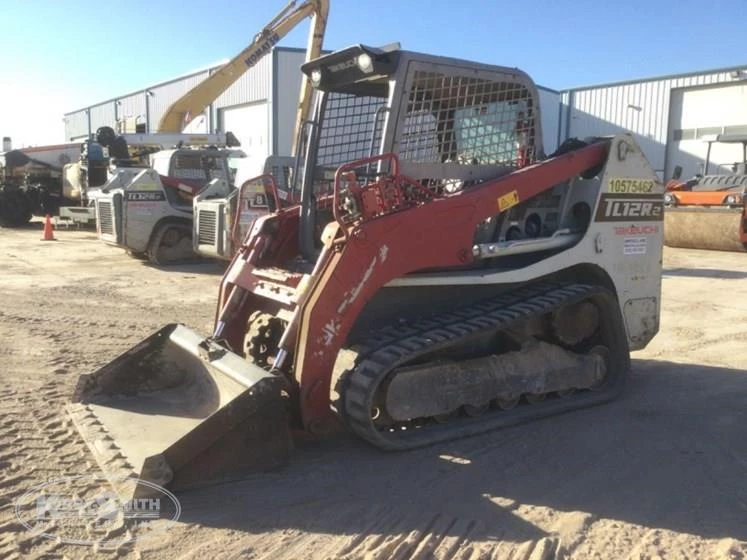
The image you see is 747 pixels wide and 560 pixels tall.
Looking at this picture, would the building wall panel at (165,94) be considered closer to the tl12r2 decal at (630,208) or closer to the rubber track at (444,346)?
the tl12r2 decal at (630,208)

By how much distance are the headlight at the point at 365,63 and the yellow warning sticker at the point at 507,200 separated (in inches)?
44.0

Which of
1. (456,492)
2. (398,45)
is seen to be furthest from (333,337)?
(398,45)

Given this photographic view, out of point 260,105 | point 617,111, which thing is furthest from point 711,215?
point 260,105

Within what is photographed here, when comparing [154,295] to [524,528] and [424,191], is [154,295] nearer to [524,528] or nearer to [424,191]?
[424,191]

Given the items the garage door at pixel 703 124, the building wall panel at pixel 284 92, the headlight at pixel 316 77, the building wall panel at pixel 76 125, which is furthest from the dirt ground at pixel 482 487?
the building wall panel at pixel 76 125

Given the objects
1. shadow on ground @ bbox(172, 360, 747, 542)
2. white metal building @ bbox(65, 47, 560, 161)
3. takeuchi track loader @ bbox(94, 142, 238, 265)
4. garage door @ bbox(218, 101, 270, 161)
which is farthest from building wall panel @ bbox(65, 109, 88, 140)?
shadow on ground @ bbox(172, 360, 747, 542)

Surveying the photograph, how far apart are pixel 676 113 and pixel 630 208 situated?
2336 cm

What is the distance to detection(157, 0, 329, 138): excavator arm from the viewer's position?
14.4 meters

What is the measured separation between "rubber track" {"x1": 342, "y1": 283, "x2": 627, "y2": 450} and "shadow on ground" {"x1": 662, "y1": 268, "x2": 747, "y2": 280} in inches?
293

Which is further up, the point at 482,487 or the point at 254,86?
the point at 254,86

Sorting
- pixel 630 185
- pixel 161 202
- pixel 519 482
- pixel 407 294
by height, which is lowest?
pixel 519 482

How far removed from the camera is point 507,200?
4.43m

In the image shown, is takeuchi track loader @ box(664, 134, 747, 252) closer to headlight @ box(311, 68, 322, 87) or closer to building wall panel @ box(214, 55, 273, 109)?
headlight @ box(311, 68, 322, 87)

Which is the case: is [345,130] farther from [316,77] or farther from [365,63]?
[365,63]
